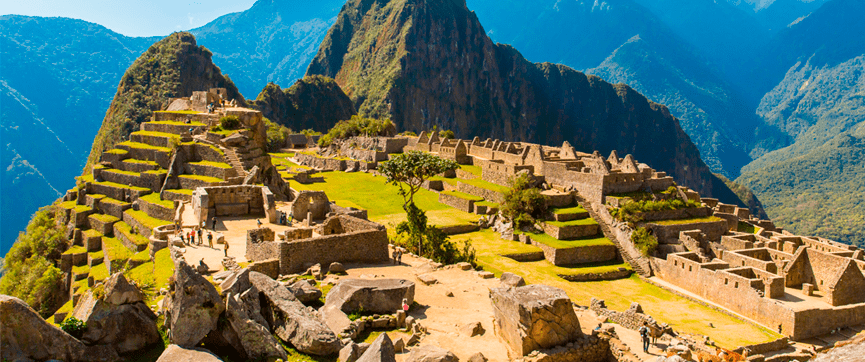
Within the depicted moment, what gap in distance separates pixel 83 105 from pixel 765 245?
499 feet

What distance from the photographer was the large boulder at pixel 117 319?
10312mm

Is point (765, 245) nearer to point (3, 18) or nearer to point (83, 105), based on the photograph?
point (83, 105)

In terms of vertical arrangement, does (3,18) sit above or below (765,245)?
above

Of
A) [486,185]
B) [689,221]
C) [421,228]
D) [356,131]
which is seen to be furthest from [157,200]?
[356,131]

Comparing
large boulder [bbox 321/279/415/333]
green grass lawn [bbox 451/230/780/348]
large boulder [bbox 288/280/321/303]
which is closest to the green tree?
green grass lawn [bbox 451/230/780/348]

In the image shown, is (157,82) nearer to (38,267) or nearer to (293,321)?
(38,267)

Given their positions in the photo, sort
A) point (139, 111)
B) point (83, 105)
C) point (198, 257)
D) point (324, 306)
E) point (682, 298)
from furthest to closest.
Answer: point (83, 105) < point (139, 111) < point (682, 298) < point (198, 257) < point (324, 306)

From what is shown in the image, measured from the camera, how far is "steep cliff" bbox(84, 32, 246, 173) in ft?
351

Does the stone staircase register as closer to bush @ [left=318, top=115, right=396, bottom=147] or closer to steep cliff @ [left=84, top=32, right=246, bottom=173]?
bush @ [left=318, top=115, right=396, bottom=147]

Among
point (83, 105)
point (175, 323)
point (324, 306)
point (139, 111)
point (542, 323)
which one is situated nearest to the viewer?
point (175, 323)

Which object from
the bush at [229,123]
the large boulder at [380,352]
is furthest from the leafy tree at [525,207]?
the large boulder at [380,352]

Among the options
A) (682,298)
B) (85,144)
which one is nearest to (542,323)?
(682,298)

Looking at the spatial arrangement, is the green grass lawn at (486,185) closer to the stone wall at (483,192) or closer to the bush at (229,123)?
the stone wall at (483,192)

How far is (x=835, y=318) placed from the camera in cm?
2597
